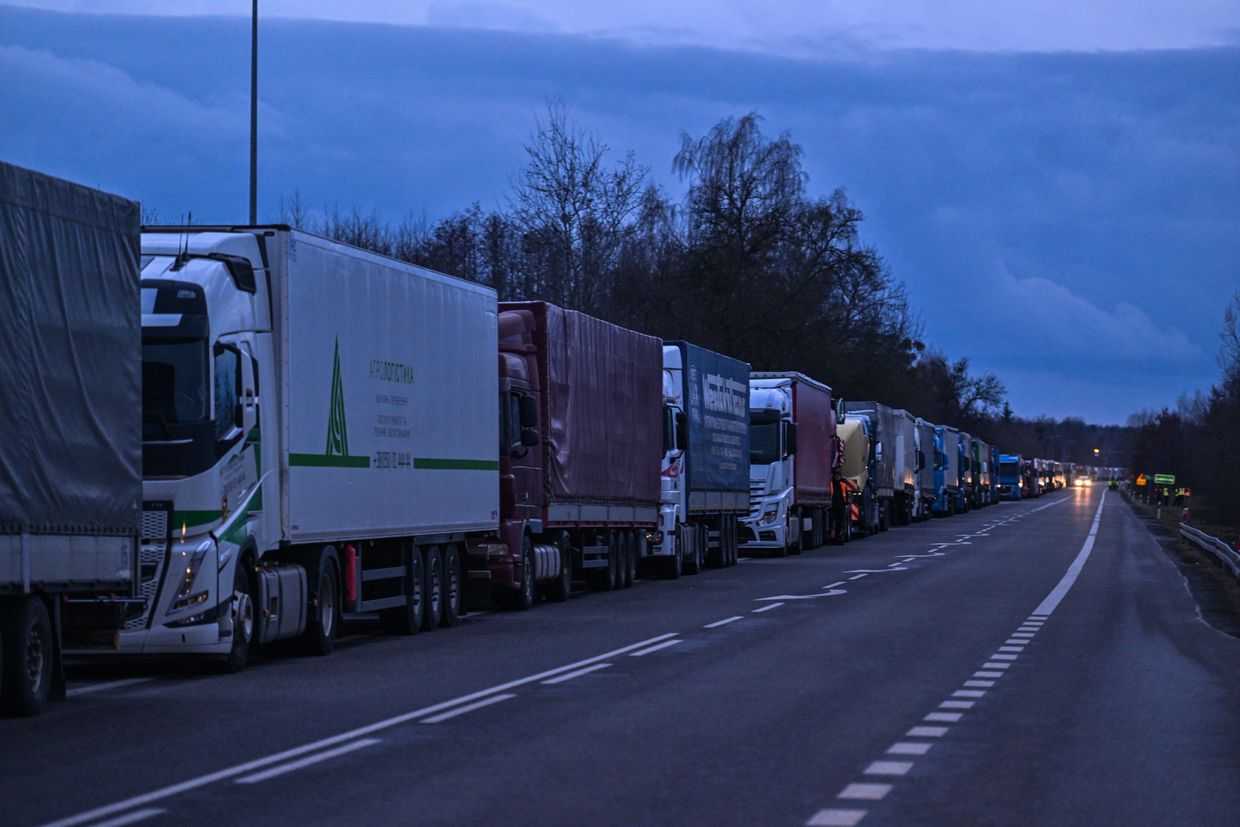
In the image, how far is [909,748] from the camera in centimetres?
1116

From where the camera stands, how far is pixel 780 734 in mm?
11781

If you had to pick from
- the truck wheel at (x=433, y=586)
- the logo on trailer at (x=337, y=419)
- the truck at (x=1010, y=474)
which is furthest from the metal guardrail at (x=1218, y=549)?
the truck at (x=1010, y=474)

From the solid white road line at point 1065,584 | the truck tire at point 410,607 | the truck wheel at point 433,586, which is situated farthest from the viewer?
the solid white road line at point 1065,584

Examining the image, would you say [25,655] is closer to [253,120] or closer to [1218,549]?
[253,120]

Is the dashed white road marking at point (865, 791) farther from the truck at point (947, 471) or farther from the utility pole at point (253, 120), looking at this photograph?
the truck at point (947, 471)

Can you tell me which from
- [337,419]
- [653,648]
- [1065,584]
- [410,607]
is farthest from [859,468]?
[337,419]

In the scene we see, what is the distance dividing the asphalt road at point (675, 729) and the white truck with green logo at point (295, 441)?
63 cm

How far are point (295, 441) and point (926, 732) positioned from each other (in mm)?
7342

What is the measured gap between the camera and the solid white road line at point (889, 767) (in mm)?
10164

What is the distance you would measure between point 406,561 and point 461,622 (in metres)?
2.67

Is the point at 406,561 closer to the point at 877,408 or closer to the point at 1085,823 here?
the point at 1085,823

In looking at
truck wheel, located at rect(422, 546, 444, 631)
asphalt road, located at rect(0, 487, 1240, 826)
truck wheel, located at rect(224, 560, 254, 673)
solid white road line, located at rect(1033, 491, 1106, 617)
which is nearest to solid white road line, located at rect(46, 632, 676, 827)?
asphalt road, located at rect(0, 487, 1240, 826)

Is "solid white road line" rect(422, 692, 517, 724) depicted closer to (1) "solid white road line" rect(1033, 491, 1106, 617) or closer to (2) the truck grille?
(2) the truck grille

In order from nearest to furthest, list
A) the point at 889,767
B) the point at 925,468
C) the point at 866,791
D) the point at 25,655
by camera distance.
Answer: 1. the point at 866,791
2. the point at 889,767
3. the point at 25,655
4. the point at 925,468
